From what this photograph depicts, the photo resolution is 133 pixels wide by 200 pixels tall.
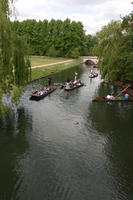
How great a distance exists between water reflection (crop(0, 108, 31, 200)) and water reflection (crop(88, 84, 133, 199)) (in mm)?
6423

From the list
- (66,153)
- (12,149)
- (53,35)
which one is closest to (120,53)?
(66,153)

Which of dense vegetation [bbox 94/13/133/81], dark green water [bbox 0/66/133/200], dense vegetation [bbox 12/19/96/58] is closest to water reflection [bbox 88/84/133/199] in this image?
dark green water [bbox 0/66/133/200]

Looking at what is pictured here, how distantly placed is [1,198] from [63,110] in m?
16.8

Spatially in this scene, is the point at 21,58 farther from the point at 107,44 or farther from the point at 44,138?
the point at 107,44

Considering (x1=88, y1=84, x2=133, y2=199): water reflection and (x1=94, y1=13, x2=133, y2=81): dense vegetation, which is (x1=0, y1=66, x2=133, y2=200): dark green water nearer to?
(x1=88, y1=84, x2=133, y2=199): water reflection

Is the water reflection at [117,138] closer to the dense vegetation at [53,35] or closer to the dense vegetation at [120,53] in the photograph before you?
the dense vegetation at [120,53]

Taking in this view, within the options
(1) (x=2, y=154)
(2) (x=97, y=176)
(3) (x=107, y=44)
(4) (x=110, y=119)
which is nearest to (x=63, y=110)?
(4) (x=110, y=119)

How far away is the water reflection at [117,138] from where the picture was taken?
15.8m

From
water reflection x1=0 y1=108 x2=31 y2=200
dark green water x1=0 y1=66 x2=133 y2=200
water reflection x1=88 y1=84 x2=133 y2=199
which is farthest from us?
water reflection x1=88 y1=84 x2=133 y2=199

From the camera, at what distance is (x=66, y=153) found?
18.9 m

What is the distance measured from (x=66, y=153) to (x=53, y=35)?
84910 mm

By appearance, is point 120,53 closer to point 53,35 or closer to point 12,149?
point 12,149

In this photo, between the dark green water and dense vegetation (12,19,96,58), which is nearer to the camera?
the dark green water

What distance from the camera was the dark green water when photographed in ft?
47.9
